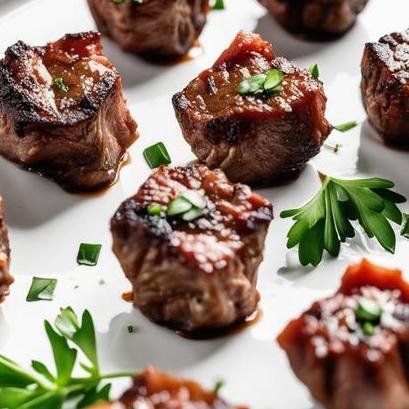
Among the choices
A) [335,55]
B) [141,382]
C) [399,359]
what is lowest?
[335,55]

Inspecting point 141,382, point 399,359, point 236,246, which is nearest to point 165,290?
point 236,246

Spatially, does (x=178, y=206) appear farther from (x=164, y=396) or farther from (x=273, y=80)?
(x=273, y=80)

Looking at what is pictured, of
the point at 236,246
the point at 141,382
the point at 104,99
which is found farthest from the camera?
the point at 104,99

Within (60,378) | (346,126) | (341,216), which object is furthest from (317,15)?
(60,378)

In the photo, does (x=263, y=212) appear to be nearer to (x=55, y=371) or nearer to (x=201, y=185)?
(x=201, y=185)

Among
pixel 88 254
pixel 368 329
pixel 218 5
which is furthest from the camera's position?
pixel 218 5

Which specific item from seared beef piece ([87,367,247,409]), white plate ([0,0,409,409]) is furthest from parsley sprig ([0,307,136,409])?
seared beef piece ([87,367,247,409])
